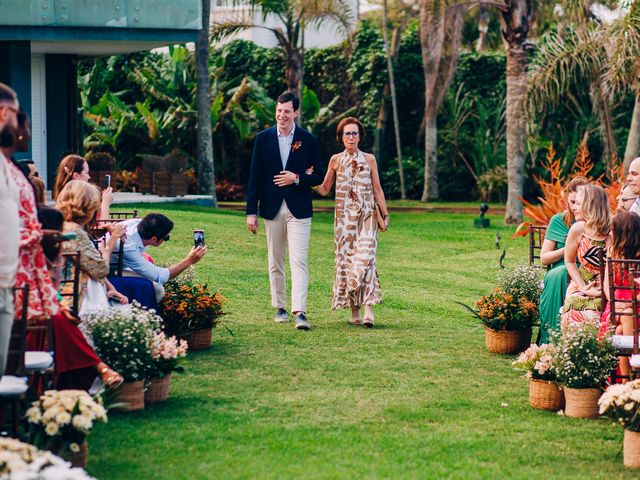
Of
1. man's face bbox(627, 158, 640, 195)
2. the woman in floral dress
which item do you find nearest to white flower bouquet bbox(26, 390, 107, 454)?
man's face bbox(627, 158, 640, 195)

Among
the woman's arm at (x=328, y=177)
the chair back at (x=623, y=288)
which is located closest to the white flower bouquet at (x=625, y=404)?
the chair back at (x=623, y=288)

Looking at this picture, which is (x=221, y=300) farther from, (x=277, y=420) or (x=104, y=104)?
(x=104, y=104)

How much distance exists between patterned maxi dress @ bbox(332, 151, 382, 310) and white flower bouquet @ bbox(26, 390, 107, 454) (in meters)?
5.06

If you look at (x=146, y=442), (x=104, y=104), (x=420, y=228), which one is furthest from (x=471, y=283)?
(x=104, y=104)

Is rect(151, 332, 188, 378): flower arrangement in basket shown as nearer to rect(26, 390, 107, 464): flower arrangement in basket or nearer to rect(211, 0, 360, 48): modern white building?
rect(26, 390, 107, 464): flower arrangement in basket

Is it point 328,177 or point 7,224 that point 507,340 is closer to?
point 328,177

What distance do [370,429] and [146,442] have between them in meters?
1.31

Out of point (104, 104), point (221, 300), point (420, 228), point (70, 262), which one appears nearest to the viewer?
point (70, 262)

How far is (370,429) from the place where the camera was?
6.46 metres

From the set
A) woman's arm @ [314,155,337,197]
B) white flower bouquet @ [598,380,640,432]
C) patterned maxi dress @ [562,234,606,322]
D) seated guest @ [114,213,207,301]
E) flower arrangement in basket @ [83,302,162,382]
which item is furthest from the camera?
woman's arm @ [314,155,337,197]

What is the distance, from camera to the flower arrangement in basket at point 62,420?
5.24 m

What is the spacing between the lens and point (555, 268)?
8.45 metres

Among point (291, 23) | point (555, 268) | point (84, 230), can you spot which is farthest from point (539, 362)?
point (291, 23)

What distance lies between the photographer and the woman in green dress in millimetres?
8266
